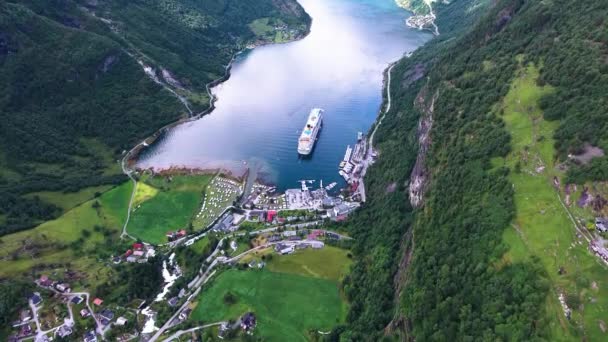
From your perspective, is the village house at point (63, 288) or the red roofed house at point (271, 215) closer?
the village house at point (63, 288)

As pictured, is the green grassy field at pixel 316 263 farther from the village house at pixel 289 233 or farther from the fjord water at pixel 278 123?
the fjord water at pixel 278 123

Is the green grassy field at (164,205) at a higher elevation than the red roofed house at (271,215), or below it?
below

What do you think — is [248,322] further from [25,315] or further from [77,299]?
[25,315]

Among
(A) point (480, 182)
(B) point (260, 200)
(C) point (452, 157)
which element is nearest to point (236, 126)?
(B) point (260, 200)

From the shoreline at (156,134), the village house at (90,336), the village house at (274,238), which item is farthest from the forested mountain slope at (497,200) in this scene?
the shoreline at (156,134)

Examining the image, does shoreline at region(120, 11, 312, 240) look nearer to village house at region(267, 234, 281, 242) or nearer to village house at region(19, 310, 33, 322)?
village house at region(19, 310, 33, 322)

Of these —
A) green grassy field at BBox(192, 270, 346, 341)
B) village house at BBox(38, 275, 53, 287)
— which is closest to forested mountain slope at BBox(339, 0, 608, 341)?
green grassy field at BBox(192, 270, 346, 341)

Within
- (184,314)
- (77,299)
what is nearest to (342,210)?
(184,314)

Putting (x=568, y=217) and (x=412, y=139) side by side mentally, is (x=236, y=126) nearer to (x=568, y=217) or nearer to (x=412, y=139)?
(x=412, y=139)
